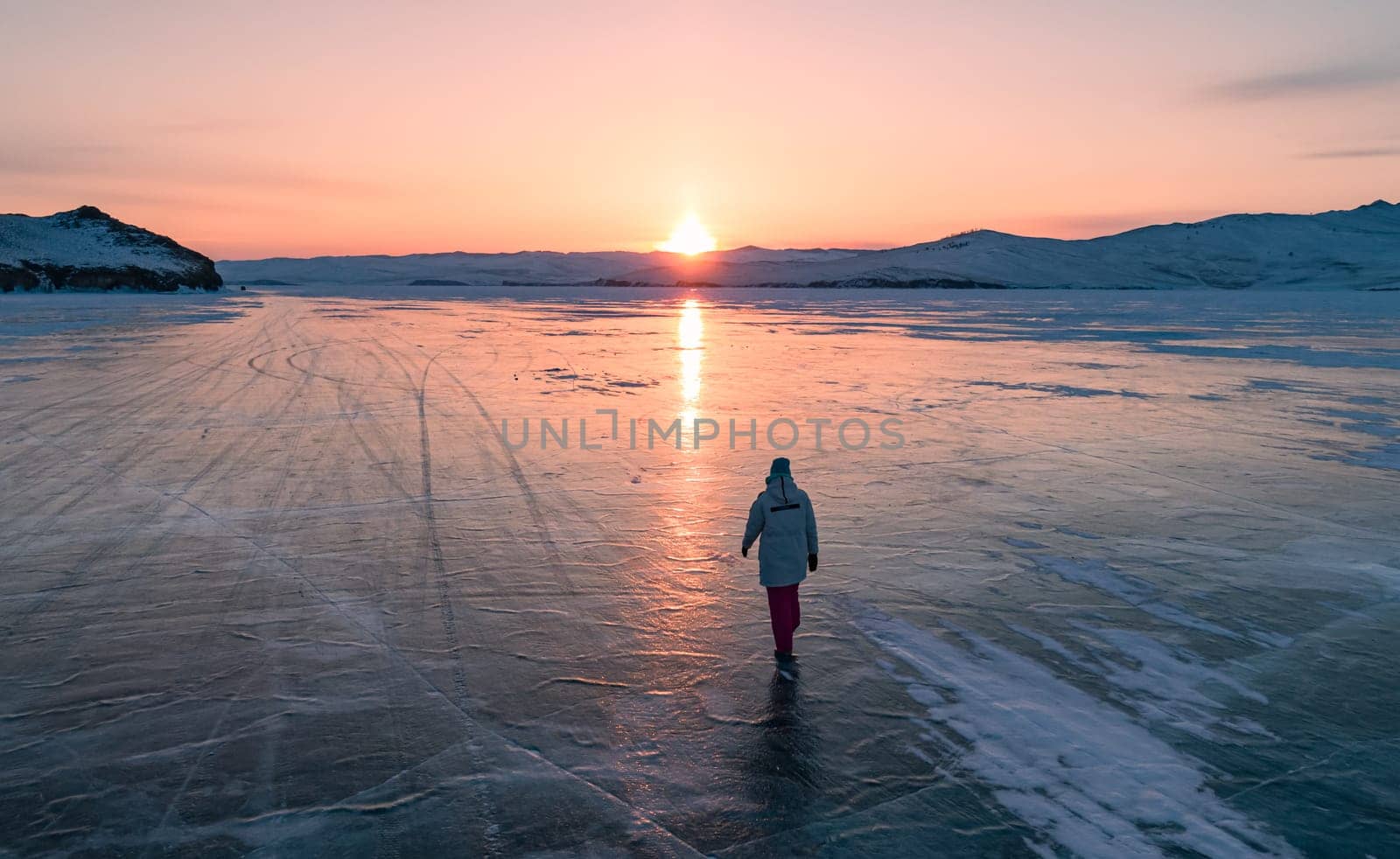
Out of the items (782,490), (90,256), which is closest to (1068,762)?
(782,490)

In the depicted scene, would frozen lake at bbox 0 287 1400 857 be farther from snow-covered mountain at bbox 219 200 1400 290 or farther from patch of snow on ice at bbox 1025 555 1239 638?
snow-covered mountain at bbox 219 200 1400 290

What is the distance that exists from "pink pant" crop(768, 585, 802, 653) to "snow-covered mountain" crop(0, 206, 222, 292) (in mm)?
83975

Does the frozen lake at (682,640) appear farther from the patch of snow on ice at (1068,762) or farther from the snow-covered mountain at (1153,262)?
the snow-covered mountain at (1153,262)

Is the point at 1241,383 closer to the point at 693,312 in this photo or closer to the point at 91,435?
the point at 91,435

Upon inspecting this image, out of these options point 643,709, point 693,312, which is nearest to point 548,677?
point 643,709

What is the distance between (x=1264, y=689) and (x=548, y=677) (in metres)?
4.35

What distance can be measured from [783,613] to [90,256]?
9772 cm

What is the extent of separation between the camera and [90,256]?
80.9m

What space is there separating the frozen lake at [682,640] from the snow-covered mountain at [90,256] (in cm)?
7560

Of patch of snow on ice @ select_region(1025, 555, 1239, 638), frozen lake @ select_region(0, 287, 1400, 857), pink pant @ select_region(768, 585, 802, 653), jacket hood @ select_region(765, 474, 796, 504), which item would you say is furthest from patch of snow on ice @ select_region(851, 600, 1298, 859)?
patch of snow on ice @ select_region(1025, 555, 1239, 638)

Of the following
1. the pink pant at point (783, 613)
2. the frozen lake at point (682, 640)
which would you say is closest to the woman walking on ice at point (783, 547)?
the pink pant at point (783, 613)

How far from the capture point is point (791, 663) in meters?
5.40

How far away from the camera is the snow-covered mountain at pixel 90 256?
71.8 meters

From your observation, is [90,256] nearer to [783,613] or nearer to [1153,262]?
[783,613]
